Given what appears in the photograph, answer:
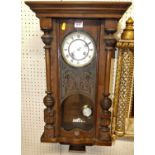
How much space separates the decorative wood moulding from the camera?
0.85m

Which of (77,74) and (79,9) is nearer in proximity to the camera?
(79,9)

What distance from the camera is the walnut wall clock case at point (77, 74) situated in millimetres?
921

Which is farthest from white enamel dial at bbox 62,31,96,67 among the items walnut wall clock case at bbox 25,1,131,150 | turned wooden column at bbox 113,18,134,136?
turned wooden column at bbox 113,18,134,136

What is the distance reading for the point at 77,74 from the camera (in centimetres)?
97

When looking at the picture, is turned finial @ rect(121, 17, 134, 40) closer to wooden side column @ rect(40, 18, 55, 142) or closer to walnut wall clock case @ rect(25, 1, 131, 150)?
walnut wall clock case @ rect(25, 1, 131, 150)

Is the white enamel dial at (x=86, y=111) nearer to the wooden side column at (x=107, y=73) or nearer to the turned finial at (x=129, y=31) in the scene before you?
the wooden side column at (x=107, y=73)

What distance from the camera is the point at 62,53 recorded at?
957mm

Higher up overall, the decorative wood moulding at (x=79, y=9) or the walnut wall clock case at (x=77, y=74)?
the decorative wood moulding at (x=79, y=9)

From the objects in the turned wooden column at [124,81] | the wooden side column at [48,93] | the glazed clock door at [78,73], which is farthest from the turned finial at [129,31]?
the wooden side column at [48,93]

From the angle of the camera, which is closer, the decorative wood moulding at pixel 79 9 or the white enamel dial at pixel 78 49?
the decorative wood moulding at pixel 79 9

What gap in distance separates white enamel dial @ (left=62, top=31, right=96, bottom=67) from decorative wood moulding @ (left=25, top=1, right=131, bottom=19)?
90 mm

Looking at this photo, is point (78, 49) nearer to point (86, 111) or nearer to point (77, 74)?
point (77, 74)

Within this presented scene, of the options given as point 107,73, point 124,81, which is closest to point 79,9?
point 107,73
